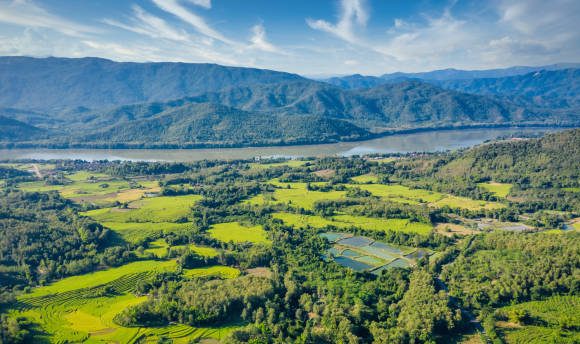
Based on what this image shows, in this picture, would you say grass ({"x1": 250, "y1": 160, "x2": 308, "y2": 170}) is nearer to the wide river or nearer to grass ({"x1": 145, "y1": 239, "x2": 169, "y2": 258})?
the wide river

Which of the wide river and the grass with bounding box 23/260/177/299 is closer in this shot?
the grass with bounding box 23/260/177/299

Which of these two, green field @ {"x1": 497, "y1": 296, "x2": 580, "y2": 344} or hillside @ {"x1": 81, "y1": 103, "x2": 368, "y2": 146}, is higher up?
hillside @ {"x1": 81, "y1": 103, "x2": 368, "y2": 146}

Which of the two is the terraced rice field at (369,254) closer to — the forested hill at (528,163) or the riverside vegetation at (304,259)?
the riverside vegetation at (304,259)

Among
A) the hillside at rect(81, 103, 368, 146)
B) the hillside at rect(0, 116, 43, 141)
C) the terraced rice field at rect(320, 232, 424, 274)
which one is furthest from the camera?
the hillside at rect(81, 103, 368, 146)

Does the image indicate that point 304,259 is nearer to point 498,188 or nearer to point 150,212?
point 150,212

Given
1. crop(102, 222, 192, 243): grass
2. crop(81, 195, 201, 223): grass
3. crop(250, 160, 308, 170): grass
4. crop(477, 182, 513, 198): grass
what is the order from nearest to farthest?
crop(102, 222, 192, 243): grass
crop(81, 195, 201, 223): grass
crop(477, 182, 513, 198): grass
crop(250, 160, 308, 170): grass

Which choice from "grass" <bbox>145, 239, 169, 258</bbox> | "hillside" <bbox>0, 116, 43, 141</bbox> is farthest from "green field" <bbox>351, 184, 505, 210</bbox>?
"hillside" <bbox>0, 116, 43, 141</bbox>

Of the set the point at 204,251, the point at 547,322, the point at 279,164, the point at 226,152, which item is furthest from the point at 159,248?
the point at 226,152
